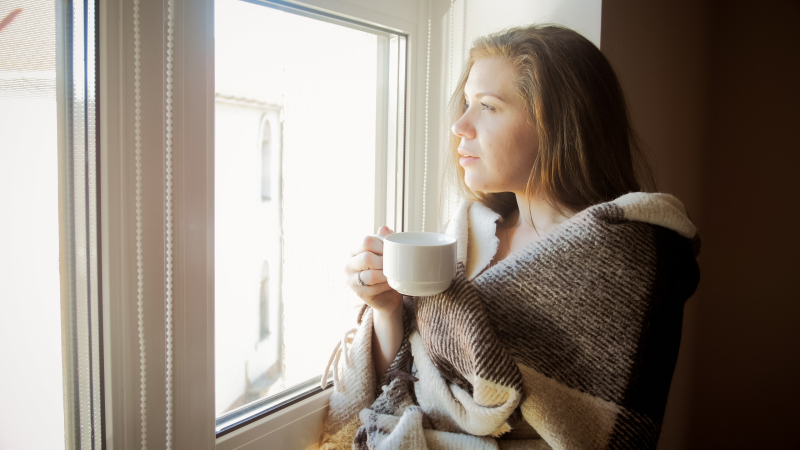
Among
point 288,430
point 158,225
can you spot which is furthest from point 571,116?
point 288,430

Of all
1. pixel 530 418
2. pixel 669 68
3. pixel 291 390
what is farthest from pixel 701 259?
pixel 291 390

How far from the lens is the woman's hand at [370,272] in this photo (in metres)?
0.72

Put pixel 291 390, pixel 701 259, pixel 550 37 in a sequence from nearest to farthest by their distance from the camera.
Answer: pixel 550 37, pixel 291 390, pixel 701 259

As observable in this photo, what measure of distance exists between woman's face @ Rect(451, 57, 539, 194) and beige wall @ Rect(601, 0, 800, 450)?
45 cm

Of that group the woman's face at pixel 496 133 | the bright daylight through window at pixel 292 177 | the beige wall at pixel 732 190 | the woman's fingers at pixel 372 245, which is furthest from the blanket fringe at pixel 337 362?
the beige wall at pixel 732 190

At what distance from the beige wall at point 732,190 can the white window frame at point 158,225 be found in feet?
3.26

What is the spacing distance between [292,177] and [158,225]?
1.15 feet

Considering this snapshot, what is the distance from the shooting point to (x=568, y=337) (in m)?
0.68

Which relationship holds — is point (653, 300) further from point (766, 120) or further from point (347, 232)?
point (766, 120)

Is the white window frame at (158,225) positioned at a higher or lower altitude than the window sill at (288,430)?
higher

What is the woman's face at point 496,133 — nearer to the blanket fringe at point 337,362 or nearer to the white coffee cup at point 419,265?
the white coffee cup at point 419,265

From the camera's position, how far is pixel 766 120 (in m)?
1.23

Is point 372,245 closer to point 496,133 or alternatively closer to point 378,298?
point 378,298

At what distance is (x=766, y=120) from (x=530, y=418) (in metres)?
1.18
